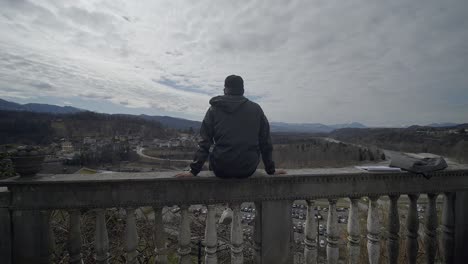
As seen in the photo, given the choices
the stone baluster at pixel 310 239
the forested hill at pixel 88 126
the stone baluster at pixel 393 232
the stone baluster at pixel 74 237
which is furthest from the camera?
the forested hill at pixel 88 126

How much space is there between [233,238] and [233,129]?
112cm

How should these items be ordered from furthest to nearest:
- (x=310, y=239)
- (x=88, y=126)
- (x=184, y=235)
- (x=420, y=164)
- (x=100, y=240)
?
(x=88, y=126) → (x=420, y=164) → (x=310, y=239) → (x=184, y=235) → (x=100, y=240)

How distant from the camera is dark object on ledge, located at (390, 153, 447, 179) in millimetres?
2562

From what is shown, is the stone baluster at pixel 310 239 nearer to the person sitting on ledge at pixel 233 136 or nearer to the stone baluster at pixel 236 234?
the person sitting on ledge at pixel 233 136

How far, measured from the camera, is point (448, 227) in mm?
2803

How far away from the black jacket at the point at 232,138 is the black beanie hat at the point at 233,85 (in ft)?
0.30

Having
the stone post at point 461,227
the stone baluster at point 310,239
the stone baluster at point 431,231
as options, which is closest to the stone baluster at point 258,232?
the stone baluster at point 310,239

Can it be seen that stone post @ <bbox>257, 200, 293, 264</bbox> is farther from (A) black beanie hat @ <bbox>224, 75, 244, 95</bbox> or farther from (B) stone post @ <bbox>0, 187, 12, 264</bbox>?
(B) stone post @ <bbox>0, 187, 12, 264</bbox>

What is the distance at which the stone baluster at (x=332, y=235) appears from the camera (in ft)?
8.25

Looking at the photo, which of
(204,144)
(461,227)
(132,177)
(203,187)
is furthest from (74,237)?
(461,227)

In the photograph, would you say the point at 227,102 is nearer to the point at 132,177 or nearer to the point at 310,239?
the point at 132,177

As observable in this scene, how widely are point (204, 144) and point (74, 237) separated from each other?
5.03 feet

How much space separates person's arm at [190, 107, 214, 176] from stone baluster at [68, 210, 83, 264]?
1.18 metres

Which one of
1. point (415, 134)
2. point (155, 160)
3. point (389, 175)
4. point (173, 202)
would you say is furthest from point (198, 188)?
point (415, 134)
